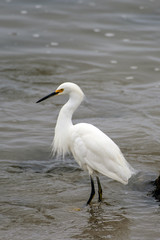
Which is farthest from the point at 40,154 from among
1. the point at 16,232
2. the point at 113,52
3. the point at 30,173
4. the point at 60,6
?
the point at 60,6

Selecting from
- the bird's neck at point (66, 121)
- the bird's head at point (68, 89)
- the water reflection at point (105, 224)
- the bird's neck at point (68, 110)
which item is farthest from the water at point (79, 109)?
the bird's head at point (68, 89)

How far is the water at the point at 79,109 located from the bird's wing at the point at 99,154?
1.15 ft

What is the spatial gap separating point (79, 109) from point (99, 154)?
3438 mm

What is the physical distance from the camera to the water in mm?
4762

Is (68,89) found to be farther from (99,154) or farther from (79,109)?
(79,109)

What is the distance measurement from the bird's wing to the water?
35 centimetres

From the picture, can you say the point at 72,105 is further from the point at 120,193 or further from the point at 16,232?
the point at 16,232

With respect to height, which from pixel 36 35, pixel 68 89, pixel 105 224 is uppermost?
pixel 68 89

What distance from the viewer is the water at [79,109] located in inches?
187

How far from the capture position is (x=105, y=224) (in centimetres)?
466

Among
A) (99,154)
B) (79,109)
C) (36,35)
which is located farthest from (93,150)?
(36,35)

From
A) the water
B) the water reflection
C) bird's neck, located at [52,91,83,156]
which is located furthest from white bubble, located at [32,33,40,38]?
the water reflection

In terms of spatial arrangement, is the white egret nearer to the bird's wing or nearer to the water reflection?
the bird's wing

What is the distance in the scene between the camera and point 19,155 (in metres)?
6.50
